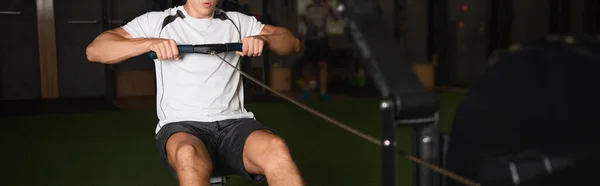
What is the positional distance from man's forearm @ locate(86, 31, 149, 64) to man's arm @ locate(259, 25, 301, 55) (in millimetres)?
404

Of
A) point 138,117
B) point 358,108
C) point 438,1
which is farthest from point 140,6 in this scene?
point 438,1

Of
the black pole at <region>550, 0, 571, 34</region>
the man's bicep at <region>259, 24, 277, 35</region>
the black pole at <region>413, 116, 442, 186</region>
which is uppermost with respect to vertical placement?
the black pole at <region>550, 0, 571, 34</region>

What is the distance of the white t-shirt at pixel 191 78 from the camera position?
80.7 inches

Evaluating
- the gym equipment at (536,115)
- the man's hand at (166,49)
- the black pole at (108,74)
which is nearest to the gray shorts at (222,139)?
the man's hand at (166,49)

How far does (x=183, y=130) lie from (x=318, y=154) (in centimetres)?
193

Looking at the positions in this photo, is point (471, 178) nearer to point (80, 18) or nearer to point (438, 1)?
point (80, 18)

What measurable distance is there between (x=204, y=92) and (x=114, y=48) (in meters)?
0.31

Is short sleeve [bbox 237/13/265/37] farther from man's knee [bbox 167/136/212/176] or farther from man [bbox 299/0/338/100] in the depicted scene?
man [bbox 299/0/338/100]

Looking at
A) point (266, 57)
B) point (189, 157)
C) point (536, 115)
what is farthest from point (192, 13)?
point (266, 57)

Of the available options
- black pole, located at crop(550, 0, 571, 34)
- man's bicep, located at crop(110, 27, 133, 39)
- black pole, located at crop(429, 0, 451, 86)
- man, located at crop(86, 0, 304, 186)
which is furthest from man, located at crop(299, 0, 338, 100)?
man's bicep, located at crop(110, 27, 133, 39)

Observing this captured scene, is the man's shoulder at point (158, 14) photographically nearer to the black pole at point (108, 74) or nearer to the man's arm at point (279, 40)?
the man's arm at point (279, 40)

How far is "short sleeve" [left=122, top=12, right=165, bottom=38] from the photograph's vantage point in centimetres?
208

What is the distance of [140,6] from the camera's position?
23.4ft

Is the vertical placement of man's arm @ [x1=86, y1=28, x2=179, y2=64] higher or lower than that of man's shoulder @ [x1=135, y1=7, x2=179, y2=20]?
lower
